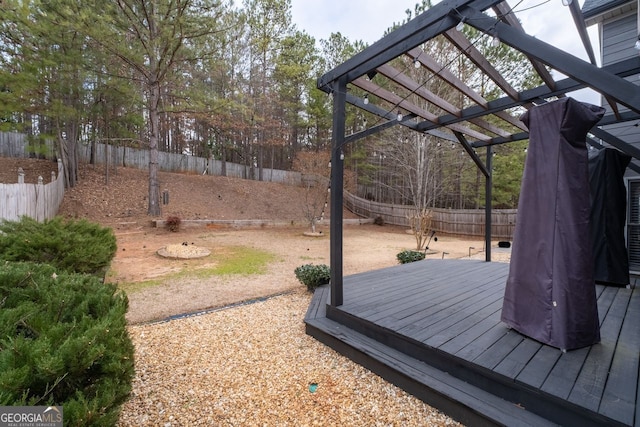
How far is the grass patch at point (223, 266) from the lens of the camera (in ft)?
15.0

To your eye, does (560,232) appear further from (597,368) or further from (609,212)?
(609,212)

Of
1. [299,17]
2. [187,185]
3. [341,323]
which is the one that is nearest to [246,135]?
[187,185]

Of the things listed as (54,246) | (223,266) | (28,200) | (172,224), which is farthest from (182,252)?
(172,224)

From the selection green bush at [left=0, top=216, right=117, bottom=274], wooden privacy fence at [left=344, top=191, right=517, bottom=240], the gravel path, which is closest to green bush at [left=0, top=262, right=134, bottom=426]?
the gravel path

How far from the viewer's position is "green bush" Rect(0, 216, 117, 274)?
3252mm

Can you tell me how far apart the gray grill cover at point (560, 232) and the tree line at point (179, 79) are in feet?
19.6

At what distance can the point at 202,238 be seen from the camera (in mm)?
8953

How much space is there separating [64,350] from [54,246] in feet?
10.6

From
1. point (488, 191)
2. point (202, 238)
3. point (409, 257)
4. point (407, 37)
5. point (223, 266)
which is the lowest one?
point (223, 266)

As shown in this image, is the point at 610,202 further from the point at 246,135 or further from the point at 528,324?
the point at 246,135

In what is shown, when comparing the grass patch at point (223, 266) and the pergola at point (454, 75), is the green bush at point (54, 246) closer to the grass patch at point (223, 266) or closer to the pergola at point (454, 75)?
the grass patch at point (223, 266)

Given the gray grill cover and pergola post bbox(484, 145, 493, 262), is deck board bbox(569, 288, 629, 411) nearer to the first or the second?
the gray grill cover

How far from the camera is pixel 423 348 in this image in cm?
207

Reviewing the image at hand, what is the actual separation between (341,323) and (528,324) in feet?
4.85
